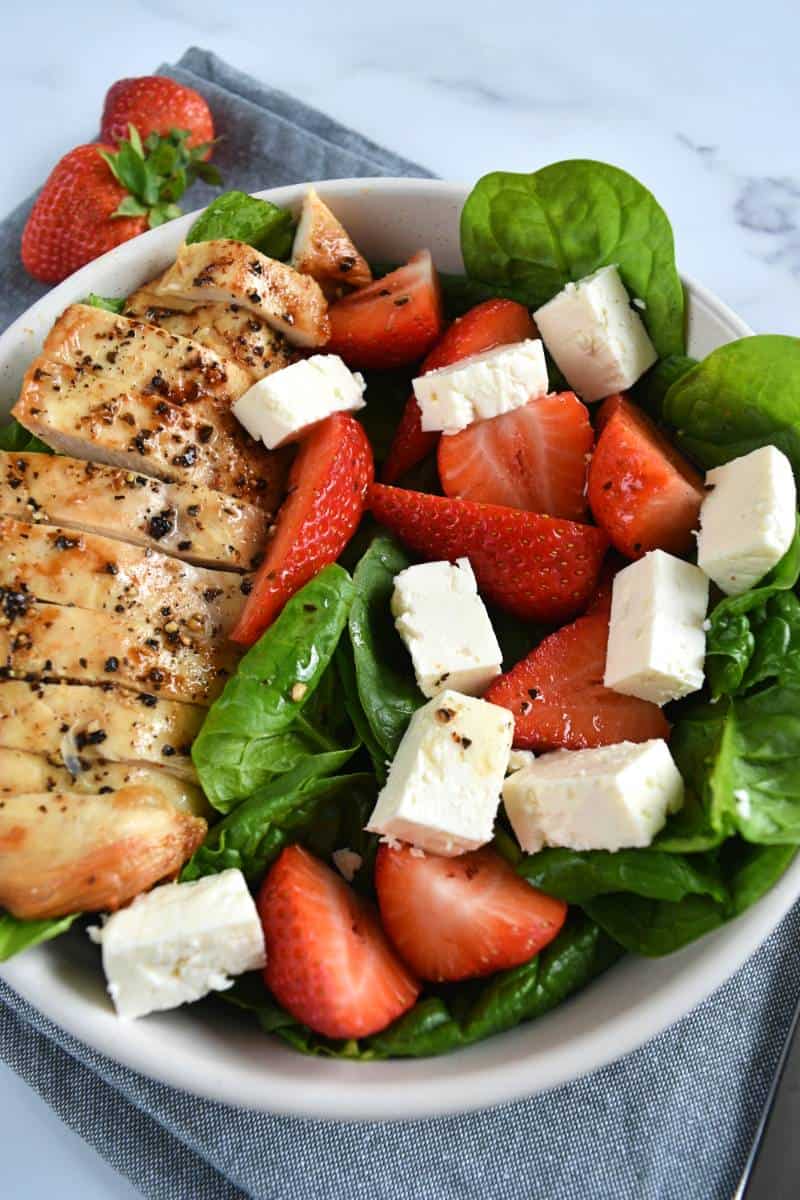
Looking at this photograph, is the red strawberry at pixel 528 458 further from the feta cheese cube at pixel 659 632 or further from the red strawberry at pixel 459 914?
the red strawberry at pixel 459 914

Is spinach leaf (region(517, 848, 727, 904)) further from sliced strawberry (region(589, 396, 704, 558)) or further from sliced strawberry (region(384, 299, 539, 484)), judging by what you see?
sliced strawberry (region(384, 299, 539, 484))

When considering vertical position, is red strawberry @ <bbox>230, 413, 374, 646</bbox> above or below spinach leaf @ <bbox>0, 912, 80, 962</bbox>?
above

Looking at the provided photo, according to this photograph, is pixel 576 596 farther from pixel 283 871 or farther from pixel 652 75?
pixel 652 75

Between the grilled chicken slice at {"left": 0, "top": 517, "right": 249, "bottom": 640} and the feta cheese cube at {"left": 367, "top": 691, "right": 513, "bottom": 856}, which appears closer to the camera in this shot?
the feta cheese cube at {"left": 367, "top": 691, "right": 513, "bottom": 856}

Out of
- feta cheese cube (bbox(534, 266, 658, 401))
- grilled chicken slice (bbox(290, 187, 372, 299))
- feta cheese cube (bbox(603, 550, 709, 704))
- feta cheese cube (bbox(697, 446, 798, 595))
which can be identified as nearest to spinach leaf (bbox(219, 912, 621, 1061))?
feta cheese cube (bbox(603, 550, 709, 704))

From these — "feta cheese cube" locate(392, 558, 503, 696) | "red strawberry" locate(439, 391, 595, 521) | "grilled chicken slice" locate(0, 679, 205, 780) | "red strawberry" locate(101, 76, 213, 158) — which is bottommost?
"grilled chicken slice" locate(0, 679, 205, 780)

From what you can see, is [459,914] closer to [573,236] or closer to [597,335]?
[597,335]

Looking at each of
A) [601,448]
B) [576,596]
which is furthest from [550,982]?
[601,448]
